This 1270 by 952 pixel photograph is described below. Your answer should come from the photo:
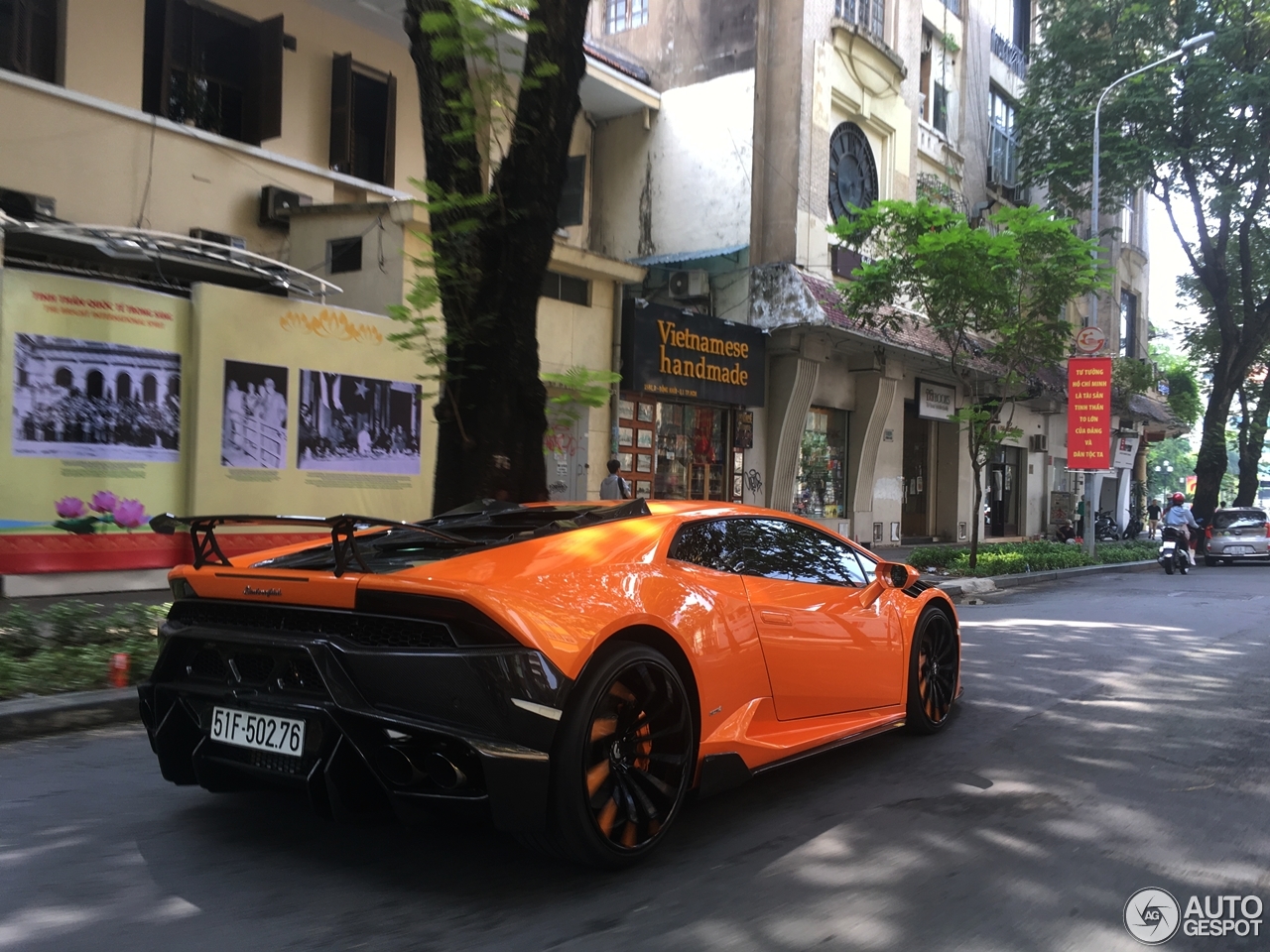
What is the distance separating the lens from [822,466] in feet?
70.3

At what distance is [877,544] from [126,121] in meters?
16.6

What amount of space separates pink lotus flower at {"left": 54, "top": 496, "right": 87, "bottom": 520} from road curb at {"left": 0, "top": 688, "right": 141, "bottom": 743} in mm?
4733

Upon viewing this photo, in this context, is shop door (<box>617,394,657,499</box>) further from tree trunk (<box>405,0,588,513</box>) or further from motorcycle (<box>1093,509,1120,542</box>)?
motorcycle (<box>1093,509,1120,542</box>)

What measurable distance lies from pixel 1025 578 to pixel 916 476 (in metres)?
9.05

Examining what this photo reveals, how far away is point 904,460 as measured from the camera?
24875 mm

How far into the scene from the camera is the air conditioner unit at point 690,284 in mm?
18312

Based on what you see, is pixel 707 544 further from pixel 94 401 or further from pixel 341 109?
pixel 341 109

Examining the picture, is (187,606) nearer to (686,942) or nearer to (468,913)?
(468,913)

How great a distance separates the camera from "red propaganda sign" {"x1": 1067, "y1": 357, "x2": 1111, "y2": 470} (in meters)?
19.6

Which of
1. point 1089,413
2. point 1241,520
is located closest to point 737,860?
point 1089,413

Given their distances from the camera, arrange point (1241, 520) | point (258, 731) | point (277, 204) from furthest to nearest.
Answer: point (1241, 520) → point (277, 204) → point (258, 731)

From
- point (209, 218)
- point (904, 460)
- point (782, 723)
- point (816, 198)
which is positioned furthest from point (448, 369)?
point (904, 460)

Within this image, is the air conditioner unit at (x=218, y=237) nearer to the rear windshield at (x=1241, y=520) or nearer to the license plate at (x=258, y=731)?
the license plate at (x=258, y=731)

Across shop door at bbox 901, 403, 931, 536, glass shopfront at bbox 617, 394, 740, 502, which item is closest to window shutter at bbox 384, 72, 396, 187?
glass shopfront at bbox 617, 394, 740, 502
